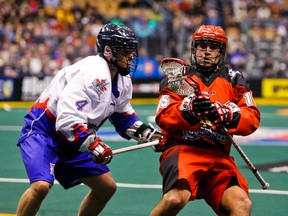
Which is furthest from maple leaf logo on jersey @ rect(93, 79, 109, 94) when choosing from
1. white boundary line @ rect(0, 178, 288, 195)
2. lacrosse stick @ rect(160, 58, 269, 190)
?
white boundary line @ rect(0, 178, 288, 195)

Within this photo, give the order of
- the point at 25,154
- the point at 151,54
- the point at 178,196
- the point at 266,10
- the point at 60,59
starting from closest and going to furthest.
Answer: the point at 178,196 → the point at 25,154 → the point at 60,59 → the point at 151,54 → the point at 266,10

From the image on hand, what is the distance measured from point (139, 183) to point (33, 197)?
2862 millimetres

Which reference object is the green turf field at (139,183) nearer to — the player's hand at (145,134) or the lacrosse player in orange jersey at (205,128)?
the player's hand at (145,134)

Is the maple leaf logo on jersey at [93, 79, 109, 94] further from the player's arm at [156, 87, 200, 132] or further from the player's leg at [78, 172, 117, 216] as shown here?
the player's leg at [78, 172, 117, 216]

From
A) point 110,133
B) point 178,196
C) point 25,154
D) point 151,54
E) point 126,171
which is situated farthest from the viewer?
point 151,54

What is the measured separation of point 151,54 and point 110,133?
6.99 m

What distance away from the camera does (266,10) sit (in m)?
19.4

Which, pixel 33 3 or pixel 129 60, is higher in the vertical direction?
pixel 129 60

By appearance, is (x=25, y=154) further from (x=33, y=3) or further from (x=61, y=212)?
(x=33, y=3)

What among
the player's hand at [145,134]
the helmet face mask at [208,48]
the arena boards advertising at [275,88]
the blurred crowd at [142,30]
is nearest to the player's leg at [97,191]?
the player's hand at [145,134]

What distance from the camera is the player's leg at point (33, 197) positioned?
181 inches

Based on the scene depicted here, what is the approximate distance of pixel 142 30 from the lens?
17.9m

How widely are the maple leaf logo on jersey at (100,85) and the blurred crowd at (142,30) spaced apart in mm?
11808

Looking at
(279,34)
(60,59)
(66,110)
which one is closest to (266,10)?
(279,34)
